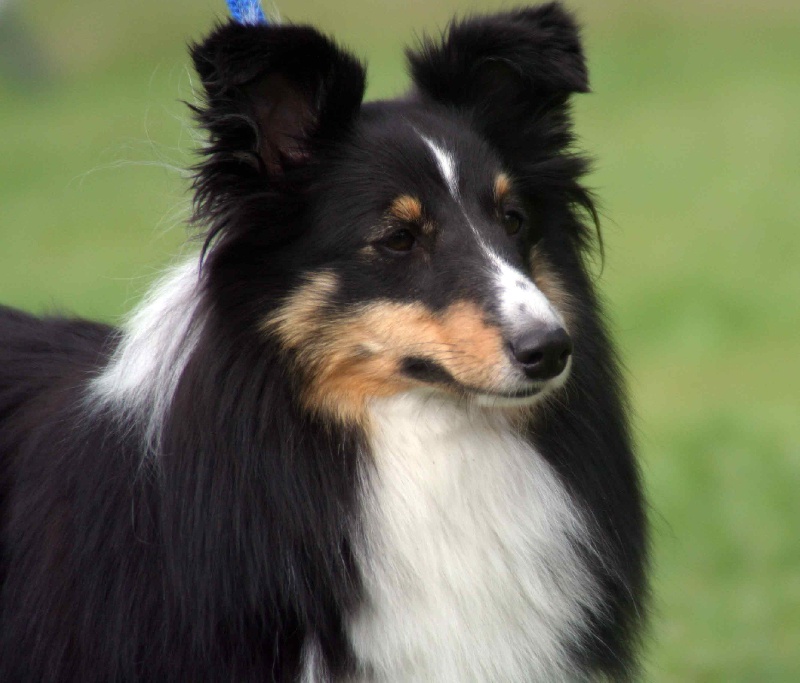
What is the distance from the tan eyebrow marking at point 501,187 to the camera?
3.72m

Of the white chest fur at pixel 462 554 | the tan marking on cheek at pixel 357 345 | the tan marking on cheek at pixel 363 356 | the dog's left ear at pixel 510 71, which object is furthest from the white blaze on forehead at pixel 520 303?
the dog's left ear at pixel 510 71

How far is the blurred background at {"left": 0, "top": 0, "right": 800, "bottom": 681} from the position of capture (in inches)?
233

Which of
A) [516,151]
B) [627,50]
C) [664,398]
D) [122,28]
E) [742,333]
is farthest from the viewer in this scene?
[122,28]

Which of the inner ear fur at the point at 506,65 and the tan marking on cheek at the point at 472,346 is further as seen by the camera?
the inner ear fur at the point at 506,65

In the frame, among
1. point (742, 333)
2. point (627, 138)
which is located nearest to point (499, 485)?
point (742, 333)

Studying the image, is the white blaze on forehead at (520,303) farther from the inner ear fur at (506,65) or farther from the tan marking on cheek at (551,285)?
the inner ear fur at (506,65)

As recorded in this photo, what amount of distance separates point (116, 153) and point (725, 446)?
10.5m

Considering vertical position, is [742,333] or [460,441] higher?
[460,441]

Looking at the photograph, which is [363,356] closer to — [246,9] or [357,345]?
[357,345]

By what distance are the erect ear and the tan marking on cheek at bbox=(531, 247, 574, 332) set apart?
707 millimetres

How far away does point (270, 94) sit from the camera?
142 inches

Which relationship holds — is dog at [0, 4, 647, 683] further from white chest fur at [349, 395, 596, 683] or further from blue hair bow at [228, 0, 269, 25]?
blue hair bow at [228, 0, 269, 25]

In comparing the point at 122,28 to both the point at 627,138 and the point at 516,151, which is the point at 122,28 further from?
the point at 516,151

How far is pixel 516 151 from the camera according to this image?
3918mm
